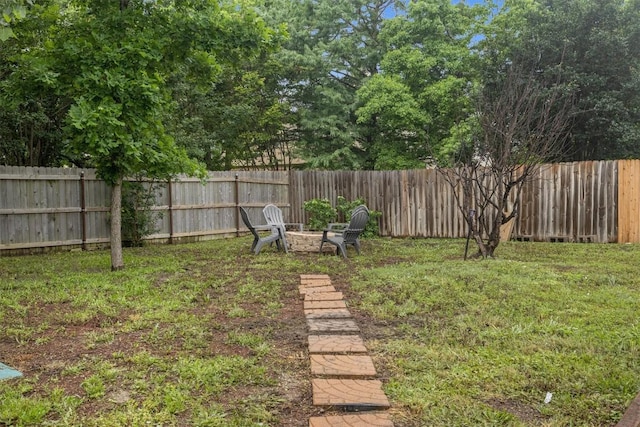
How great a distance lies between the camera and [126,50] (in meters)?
6.04

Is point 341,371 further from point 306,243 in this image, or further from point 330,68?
point 330,68

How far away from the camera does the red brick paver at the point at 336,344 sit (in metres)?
3.25

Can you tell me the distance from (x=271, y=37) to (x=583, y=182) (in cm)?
712

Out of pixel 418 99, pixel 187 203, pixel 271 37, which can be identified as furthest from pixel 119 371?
pixel 418 99

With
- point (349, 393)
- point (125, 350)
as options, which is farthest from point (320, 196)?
point (349, 393)

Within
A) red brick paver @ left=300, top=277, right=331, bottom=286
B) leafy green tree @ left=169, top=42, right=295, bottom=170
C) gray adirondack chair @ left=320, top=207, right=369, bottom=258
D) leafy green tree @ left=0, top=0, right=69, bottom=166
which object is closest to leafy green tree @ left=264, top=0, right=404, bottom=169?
leafy green tree @ left=169, top=42, right=295, bottom=170

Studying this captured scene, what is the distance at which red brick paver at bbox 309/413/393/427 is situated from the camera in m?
2.25

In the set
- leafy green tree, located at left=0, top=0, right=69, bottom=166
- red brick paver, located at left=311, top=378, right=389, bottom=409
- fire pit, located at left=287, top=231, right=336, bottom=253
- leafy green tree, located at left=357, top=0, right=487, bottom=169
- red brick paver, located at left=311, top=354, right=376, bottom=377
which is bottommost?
red brick paver, located at left=311, top=378, right=389, bottom=409

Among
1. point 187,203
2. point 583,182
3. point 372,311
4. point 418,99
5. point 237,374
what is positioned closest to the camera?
point 237,374

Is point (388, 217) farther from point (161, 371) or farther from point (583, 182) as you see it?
point (161, 371)

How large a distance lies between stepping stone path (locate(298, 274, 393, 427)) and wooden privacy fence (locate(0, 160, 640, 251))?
6.89 meters

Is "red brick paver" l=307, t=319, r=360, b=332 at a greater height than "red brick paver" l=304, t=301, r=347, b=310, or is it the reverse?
"red brick paver" l=304, t=301, r=347, b=310

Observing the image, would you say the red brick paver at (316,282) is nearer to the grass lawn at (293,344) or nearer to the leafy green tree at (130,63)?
the grass lawn at (293,344)

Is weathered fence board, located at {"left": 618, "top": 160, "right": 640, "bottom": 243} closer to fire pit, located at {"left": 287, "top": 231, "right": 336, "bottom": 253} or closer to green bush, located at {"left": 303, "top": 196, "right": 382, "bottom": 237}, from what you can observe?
green bush, located at {"left": 303, "top": 196, "right": 382, "bottom": 237}
